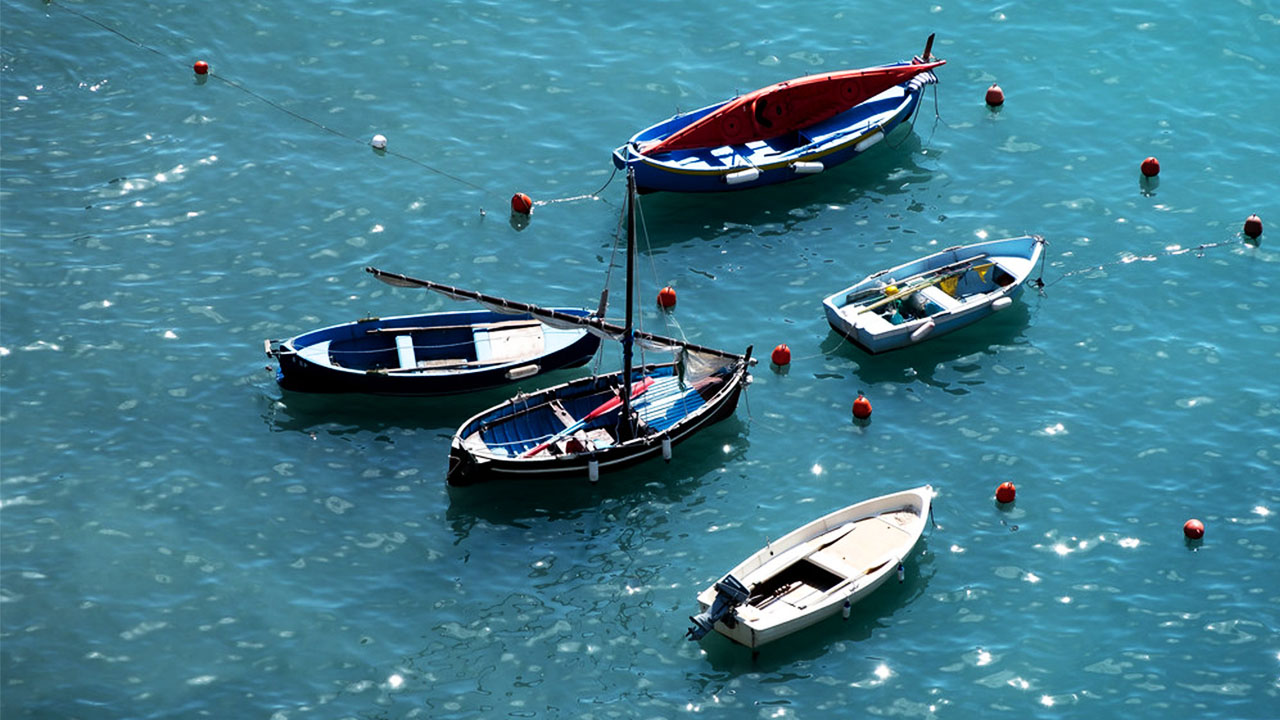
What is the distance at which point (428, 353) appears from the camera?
6094 centimetres

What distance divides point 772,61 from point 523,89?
10.8 metres

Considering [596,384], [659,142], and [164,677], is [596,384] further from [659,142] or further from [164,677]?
[164,677]

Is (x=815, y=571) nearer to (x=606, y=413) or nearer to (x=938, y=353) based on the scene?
(x=606, y=413)

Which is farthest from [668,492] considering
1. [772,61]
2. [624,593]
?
[772,61]

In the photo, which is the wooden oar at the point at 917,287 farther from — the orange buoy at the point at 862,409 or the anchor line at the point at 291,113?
the anchor line at the point at 291,113

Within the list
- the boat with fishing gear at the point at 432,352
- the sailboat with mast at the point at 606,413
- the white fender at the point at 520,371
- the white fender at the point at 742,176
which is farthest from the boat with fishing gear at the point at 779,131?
the white fender at the point at 520,371

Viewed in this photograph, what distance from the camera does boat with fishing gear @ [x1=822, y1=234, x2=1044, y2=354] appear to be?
201 feet

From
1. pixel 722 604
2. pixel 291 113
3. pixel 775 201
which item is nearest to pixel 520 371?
pixel 722 604

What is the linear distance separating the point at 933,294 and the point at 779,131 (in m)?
11.6

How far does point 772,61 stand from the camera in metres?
75.2

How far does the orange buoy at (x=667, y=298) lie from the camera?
208ft

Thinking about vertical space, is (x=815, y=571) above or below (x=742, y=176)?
below

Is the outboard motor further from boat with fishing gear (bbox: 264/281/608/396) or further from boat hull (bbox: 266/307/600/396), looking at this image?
boat hull (bbox: 266/307/600/396)

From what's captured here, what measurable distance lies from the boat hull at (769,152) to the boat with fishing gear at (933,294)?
640 cm
